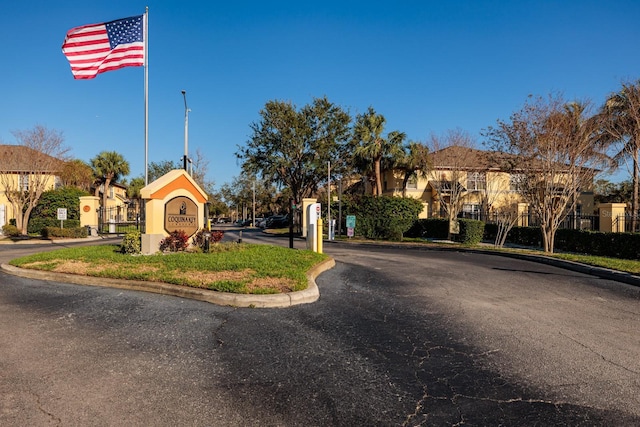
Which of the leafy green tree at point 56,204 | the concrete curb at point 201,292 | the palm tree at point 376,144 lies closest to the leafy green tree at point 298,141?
the palm tree at point 376,144

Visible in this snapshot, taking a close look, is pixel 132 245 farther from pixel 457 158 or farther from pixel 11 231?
pixel 457 158

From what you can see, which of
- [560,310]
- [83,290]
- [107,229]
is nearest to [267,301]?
[83,290]

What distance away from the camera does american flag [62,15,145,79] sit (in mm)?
13406

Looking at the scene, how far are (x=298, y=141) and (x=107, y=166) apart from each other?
2319 cm

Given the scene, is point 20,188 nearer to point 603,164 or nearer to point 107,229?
point 107,229

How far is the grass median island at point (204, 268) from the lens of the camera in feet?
24.4

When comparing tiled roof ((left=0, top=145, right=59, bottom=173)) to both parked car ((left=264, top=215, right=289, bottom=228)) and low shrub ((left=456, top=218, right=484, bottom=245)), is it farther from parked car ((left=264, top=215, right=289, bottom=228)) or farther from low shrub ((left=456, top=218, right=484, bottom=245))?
low shrub ((left=456, top=218, right=484, bottom=245))

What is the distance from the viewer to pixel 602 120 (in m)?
18.3

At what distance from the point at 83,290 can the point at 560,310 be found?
8886 millimetres

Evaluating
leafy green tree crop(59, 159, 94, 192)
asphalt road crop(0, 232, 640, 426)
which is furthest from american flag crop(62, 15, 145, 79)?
leafy green tree crop(59, 159, 94, 192)

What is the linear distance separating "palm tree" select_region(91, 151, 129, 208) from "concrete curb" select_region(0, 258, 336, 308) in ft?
124

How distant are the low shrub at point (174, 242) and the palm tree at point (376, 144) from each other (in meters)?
22.2

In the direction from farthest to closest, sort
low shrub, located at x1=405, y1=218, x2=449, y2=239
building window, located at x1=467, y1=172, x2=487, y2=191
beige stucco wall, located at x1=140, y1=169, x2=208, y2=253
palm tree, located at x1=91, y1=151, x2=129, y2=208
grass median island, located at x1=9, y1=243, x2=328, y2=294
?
palm tree, located at x1=91, y1=151, x2=129, y2=208
building window, located at x1=467, y1=172, x2=487, y2=191
low shrub, located at x1=405, y1=218, x2=449, y2=239
beige stucco wall, located at x1=140, y1=169, x2=208, y2=253
grass median island, located at x1=9, y1=243, x2=328, y2=294

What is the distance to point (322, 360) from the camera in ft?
14.3
